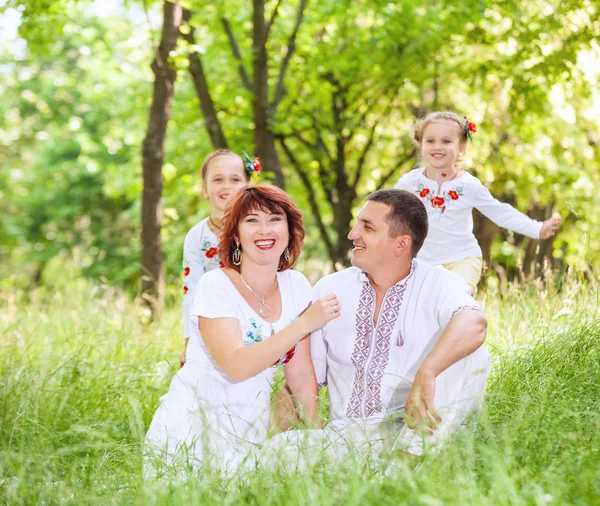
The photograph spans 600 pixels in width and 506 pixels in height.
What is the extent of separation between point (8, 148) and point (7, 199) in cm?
166

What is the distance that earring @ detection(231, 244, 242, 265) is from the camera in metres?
3.51

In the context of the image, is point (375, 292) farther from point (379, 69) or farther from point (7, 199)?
point (7, 199)

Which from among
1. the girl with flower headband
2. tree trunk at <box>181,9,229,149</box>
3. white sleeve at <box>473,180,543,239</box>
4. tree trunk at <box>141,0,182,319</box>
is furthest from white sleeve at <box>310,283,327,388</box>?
tree trunk at <box>181,9,229,149</box>

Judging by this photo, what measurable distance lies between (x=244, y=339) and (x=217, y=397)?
0.29 meters

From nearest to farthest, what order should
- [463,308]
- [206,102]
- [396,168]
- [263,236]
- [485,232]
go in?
1. [463,308]
2. [263,236]
3. [206,102]
4. [485,232]
5. [396,168]

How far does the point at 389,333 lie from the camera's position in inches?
136

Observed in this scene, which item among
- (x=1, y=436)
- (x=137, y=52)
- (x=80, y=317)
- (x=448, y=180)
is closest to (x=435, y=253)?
(x=448, y=180)

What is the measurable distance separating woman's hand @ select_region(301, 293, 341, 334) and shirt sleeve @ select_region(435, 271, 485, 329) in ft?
1.85

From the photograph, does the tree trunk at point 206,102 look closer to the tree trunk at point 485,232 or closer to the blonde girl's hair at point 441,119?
the tree trunk at point 485,232

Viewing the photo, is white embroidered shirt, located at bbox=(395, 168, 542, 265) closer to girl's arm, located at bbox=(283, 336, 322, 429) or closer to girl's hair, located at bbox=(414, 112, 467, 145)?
girl's hair, located at bbox=(414, 112, 467, 145)

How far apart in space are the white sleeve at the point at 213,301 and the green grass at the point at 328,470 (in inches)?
21.8

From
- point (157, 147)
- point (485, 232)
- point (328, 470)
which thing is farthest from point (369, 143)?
point (328, 470)

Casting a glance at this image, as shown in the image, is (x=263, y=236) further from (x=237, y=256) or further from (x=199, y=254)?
(x=199, y=254)

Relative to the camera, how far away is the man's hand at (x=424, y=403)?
2.98m
